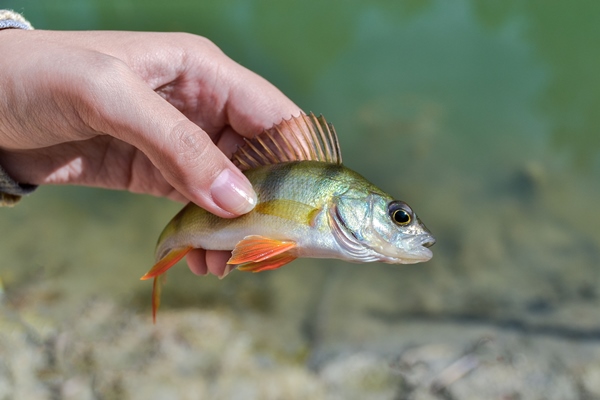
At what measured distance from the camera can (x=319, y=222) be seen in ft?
7.45

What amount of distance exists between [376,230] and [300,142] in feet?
1.90

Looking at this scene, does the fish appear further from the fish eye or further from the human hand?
the human hand

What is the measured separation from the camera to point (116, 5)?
7680 mm

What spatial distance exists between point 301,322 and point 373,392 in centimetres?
111

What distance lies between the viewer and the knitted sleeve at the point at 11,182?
2834 millimetres

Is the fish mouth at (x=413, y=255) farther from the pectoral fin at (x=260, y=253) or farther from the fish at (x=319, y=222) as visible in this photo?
the pectoral fin at (x=260, y=253)

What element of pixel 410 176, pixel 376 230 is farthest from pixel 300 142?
pixel 410 176

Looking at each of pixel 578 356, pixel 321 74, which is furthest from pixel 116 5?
pixel 578 356

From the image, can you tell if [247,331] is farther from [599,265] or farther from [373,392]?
[599,265]

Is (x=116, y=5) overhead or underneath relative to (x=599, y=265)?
overhead

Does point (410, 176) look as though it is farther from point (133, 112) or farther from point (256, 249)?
point (133, 112)

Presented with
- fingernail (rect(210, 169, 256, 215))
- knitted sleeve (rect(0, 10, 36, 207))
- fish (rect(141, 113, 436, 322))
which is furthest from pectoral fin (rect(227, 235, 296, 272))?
knitted sleeve (rect(0, 10, 36, 207))

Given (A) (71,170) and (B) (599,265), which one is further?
(B) (599,265)

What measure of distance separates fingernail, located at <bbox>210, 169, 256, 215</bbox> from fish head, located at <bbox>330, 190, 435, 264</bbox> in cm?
40
